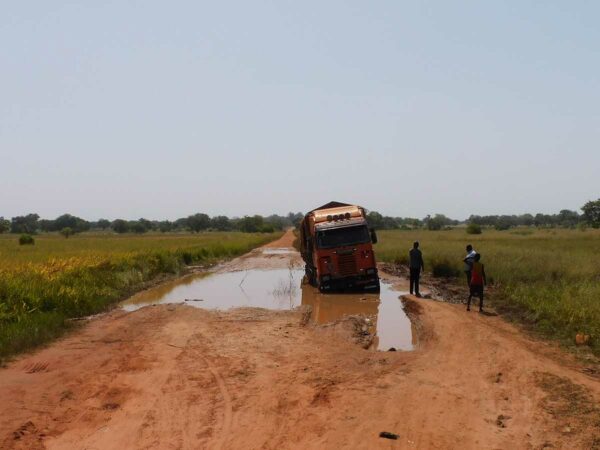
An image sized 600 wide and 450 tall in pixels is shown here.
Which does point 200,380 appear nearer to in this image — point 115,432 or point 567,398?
point 115,432

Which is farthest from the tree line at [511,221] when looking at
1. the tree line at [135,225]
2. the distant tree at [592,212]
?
the tree line at [135,225]

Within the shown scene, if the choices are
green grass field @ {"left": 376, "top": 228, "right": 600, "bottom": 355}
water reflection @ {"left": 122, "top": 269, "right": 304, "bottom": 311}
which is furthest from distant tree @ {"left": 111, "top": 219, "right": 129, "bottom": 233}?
green grass field @ {"left": 376, "top": 228, "right": 600, "bottom": 355}

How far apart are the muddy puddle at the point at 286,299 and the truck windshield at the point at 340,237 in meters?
1.77

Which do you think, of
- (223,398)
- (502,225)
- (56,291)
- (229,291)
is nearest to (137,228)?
(502,225)

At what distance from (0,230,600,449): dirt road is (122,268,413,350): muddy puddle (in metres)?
1.61

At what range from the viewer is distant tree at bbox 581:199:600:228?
7477cm

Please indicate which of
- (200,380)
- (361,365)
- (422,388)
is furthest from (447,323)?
(200,380)

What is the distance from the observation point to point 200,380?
25.8 feet

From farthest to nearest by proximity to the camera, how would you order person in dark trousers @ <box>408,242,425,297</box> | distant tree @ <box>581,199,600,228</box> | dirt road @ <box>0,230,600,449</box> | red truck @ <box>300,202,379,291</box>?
distant tree @ <box>581,199,600,228</box>
red truck @ <box>300,202,379,291</box>
person in dark trousers @ <box>408,242,425,297</box>
dirt road @ <box>0,230,600,449</box>

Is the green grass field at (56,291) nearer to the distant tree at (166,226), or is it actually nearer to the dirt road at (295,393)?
the dirt road at (295,393)

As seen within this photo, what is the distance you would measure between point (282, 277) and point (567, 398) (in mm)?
19535

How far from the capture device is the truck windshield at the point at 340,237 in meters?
17.7

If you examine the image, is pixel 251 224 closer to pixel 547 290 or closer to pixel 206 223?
pixel 206 223

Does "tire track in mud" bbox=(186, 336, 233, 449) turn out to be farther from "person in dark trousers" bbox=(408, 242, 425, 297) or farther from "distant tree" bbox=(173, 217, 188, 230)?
"distant tree" bbox=(173, 217, 188, 230)
